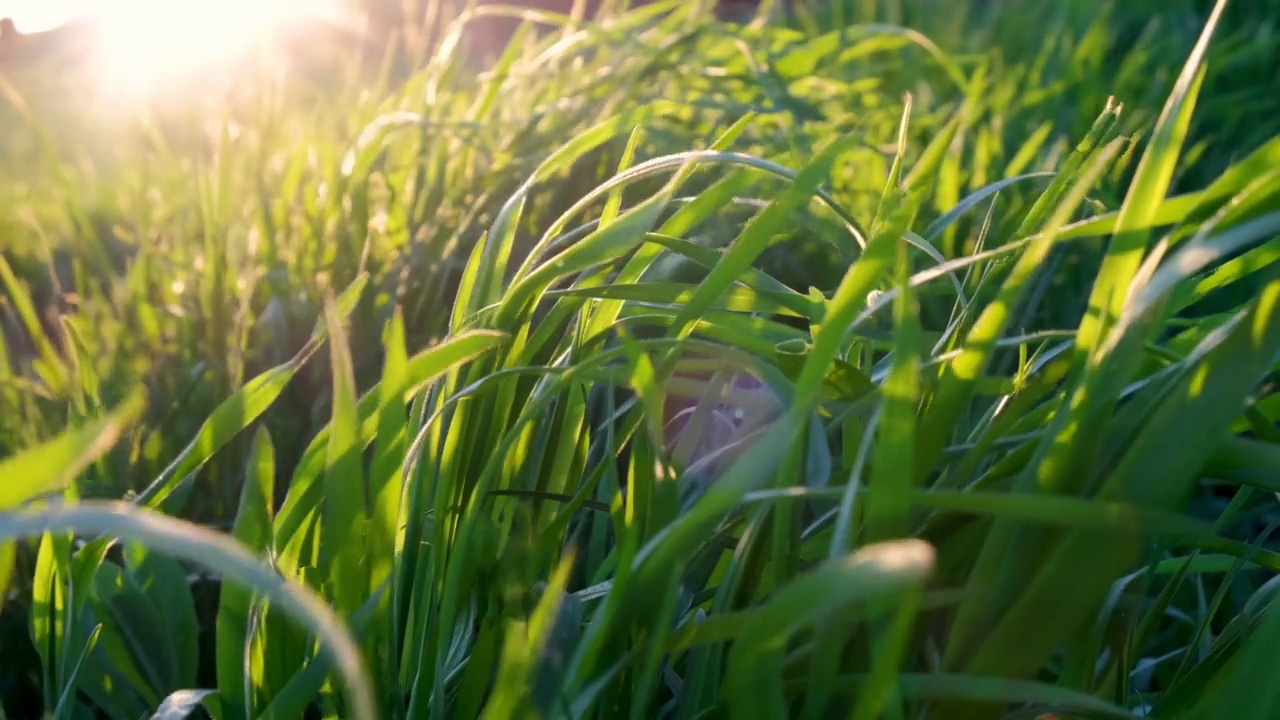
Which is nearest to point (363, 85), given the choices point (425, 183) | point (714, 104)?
point (425, 183)

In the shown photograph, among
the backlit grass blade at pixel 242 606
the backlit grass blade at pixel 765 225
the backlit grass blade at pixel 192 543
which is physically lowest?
the backlit grass blade at pixel 242 606

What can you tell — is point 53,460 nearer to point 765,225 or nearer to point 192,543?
point 192,543

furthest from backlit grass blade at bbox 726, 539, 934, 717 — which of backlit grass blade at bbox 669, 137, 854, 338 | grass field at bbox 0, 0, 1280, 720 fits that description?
backlit grass blade at bbox 669, 137, 854, 338

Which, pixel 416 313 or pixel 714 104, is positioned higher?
pixel 714 104

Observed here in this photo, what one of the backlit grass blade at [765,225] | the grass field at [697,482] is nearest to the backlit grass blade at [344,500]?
the grass field at [697,482]

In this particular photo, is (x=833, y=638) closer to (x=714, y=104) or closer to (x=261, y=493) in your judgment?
(x=261, y=493)

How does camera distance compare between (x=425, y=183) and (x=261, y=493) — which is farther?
(x=425, y=183)

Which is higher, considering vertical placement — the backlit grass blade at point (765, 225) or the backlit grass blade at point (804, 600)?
the backlit grass blade at point (765, 225)

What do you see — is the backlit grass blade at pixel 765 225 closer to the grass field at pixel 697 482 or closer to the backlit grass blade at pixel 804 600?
the grass field at pixel 697 482

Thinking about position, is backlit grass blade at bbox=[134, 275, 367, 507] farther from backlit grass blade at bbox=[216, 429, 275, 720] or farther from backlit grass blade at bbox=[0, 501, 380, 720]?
backlit grass blade at bbox=[0, 501, 380, 720]

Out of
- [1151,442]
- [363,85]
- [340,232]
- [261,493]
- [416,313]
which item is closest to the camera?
[1151,442]

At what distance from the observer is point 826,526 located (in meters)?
0.44

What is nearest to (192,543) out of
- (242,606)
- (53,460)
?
(53,460)

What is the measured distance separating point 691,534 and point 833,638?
0.16 ft
